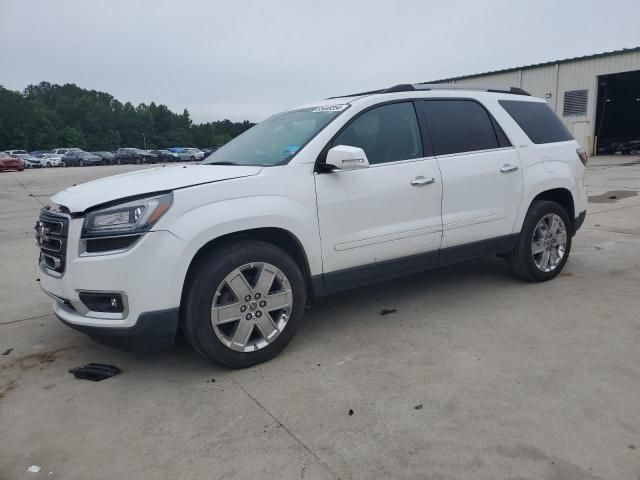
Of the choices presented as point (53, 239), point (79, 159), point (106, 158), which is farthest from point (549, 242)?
point (106, 158)

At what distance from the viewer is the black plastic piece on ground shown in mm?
3400

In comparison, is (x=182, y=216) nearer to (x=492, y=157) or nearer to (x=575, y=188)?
(x=492, y=157)

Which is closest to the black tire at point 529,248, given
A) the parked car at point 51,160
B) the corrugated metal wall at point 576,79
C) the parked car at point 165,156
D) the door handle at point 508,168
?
the door handle at point 508,168

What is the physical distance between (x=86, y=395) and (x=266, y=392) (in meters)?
1.13

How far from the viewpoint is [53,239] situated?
131 inches

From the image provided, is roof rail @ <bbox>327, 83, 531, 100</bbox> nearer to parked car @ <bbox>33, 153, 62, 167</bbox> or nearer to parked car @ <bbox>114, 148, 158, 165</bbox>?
parked car @ <bbox>33, 153, 62, 167</bbox>

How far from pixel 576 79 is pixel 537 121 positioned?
1102 inches

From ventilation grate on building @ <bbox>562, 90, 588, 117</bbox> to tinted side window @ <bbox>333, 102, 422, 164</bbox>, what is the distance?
29162 millimetres

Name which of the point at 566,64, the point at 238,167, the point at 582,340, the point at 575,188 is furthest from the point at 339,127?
the point at 566,64

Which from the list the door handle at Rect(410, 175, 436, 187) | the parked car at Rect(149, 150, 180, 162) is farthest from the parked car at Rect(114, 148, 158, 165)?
the door handle at Rect(410, 175, 436, 187)

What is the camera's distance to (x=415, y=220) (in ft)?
13.3

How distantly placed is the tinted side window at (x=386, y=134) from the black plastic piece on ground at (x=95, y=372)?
7.33 feet

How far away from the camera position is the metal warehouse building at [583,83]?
90.2 ft

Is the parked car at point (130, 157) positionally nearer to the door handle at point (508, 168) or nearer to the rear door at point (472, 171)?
the rear door at point (472, 171)
